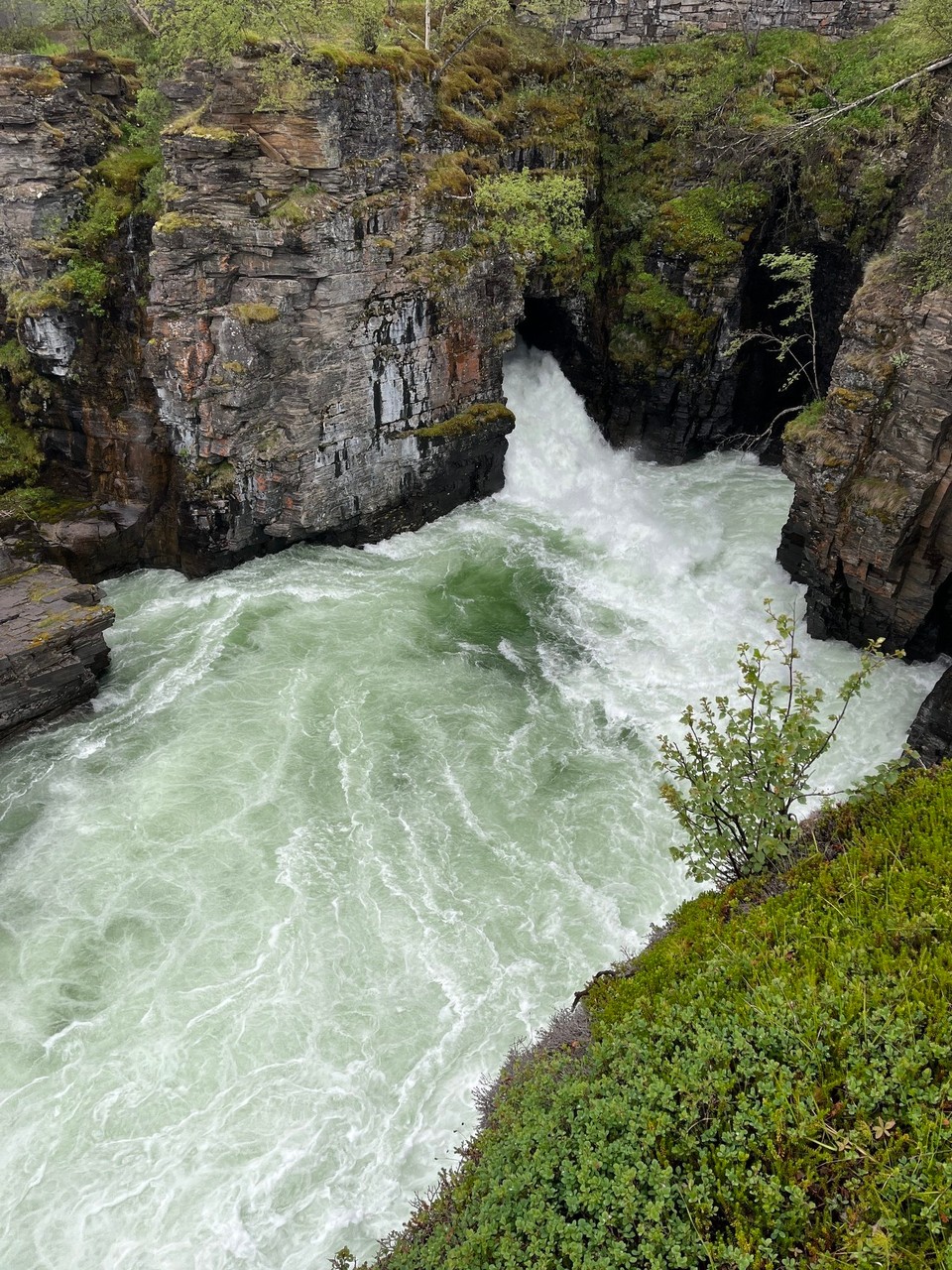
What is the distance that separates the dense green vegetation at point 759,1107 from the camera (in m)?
5.21

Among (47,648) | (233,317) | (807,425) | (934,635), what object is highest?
(233,317)

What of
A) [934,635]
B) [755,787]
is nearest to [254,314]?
[755,787]

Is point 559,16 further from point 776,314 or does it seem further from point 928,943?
point 928,943

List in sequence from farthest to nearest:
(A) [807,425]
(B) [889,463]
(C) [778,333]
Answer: (C) [778,333]
(A) [807,425]
(B) [889,463]

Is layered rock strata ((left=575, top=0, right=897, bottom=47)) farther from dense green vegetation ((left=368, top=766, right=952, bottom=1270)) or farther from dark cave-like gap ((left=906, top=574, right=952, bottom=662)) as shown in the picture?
dense green vegetation ((left=368, top=766, right=952, bottom=1270))

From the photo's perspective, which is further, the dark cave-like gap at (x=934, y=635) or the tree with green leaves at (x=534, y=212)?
the tree with green leaves at (x=534, y=212)

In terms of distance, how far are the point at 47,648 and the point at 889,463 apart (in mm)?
18906

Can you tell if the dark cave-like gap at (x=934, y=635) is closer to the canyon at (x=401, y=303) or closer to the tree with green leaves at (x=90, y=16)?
the canyon at (x=401, y=303)

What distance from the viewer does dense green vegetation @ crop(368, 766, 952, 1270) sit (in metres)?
5.21

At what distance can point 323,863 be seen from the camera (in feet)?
47.6

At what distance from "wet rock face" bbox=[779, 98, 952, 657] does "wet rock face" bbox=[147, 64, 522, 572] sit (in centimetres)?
1097

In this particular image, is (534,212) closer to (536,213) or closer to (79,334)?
(536,213)

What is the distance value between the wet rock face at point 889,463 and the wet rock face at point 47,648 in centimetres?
1712

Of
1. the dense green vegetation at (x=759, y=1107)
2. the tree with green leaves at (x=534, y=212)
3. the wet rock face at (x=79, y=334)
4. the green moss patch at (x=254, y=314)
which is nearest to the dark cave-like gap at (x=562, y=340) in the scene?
the tree with green leaves at (x=534, y=212)
